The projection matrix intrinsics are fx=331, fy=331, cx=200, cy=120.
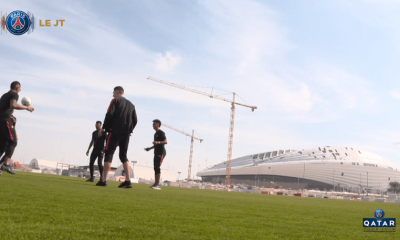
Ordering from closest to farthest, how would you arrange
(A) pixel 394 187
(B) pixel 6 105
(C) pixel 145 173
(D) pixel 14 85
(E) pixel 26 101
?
(B) pixel 6 105 < (D) pixel 14 85 < (E) pixel 26 101 < (C) pixel 145 173 < (A) pixel 394 187

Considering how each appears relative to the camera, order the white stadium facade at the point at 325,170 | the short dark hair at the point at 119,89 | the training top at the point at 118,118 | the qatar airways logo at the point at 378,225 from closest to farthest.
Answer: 1. the qatar airways logo at the point at 378,225
2. the training top at the point at 118,118
3. the short dark hair at the point at 119,89
4. the white stadium facade at the point at 325,170

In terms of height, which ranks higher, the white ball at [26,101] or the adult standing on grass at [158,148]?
the white ball at [26,101]

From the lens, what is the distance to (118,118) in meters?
7.36

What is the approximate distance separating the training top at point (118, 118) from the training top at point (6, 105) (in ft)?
7.05

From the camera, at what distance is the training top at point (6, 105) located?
7293 mm

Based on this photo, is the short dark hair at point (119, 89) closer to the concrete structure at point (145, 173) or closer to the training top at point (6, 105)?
the training top at point (6, 105)

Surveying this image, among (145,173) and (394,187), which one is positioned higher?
(394,187)

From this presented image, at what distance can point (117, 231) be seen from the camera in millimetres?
2477

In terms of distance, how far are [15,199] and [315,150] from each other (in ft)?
447

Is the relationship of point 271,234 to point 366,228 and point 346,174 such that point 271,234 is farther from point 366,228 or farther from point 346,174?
point 346,174

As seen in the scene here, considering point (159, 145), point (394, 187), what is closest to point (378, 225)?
point (159, 145)

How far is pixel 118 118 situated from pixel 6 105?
2.48 m

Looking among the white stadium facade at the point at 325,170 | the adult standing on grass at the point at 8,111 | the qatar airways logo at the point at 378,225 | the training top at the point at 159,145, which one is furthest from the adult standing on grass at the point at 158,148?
the white stadium facade at the point at 325,170

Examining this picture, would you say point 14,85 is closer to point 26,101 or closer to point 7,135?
point 26,101
